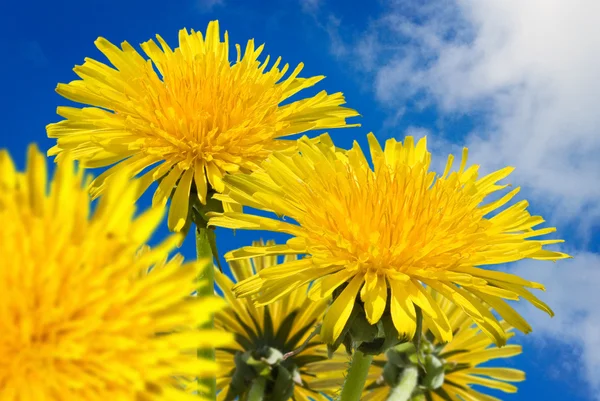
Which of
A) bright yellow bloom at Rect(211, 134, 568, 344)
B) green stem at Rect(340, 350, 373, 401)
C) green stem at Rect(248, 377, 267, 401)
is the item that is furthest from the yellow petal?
green stem at Rect(248, 377, 267, 401)

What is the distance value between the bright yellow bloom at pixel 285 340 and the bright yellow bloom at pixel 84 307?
73.0 inches

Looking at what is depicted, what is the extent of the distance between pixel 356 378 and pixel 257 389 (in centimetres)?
87

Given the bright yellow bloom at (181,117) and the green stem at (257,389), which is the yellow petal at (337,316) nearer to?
the bright yellow bloom at (181,117)

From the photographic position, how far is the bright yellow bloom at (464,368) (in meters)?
3.88

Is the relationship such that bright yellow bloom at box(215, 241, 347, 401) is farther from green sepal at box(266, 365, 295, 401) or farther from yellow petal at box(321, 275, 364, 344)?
yellow petal at box(321, 275, 364, 344)

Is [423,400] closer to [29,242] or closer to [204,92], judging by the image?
[204,92]

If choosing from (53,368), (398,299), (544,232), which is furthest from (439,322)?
(53,368)

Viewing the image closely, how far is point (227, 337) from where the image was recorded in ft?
4.90

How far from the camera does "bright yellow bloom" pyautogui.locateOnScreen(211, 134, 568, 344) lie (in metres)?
2.40

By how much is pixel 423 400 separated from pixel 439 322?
1472mm

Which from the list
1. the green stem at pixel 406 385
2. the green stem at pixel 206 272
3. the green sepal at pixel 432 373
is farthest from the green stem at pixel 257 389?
the green sepal at pixel 432 373

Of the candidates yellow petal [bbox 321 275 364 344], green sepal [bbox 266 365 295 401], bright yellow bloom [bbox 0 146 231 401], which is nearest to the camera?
bright yellow bloom [bbox 0 146 231 401]

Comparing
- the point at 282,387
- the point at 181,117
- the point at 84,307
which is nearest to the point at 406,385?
the point at 282,387

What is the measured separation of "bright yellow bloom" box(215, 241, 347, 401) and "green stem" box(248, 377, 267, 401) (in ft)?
0.18
